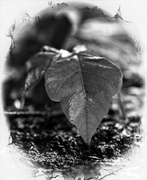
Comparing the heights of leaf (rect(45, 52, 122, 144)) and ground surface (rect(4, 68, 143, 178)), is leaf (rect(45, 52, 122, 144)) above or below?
above

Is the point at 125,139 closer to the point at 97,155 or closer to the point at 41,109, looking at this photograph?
the point at 97,155

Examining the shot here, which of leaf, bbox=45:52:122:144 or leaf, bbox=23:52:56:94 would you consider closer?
leaf, bbox=45:52:122:144

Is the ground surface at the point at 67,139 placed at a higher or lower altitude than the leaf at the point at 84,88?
lower

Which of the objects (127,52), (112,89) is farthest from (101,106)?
(127,52)

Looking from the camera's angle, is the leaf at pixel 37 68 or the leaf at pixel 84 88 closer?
the leaf at pixel 84 88
